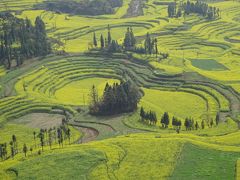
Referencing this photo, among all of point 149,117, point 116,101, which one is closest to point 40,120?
point 116,101

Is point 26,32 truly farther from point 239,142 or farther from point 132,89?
point 239,142

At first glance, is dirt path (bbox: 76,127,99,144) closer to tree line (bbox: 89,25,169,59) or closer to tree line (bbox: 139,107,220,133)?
tree line (bbox: 139,107,220,133)

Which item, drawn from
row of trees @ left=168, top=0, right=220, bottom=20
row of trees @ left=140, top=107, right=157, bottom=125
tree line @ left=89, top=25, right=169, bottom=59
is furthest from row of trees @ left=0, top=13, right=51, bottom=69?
row of trees @ left=168, top=0, right=220, bottom=20

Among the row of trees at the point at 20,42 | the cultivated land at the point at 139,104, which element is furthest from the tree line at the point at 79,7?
the row of trees at the point at 20,42

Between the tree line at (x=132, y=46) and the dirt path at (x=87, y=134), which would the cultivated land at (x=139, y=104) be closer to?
the dirt path at (x=87, y=134)

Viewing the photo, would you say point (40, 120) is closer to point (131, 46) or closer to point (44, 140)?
point (44, 140)
